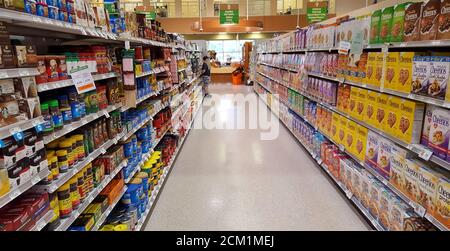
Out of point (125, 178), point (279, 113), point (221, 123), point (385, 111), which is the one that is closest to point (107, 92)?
point (125, 178)

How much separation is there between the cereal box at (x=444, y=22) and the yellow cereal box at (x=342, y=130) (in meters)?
1.64

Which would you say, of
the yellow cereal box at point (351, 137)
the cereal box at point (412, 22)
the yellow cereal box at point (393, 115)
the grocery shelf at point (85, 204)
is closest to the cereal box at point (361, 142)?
the yellow cereal box at point (351, 137)

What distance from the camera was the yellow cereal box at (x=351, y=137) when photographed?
3402 millimetres

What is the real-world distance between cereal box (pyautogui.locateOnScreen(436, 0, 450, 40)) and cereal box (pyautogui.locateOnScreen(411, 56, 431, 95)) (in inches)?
7.4

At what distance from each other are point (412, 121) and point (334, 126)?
1.60 m

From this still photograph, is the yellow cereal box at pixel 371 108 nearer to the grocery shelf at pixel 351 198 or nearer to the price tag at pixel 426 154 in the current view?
the price tag at pixel 426 154

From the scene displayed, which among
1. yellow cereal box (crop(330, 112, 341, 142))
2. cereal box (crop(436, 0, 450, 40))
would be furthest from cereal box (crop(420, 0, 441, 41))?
yellow cereal box (crop(330, 112, 341, 142))

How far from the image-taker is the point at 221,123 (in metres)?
7.74

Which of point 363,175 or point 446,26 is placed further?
point 363,175

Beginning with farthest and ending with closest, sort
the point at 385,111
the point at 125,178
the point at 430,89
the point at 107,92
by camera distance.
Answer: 1. the point at 125,178
2. the point at 385,111
3. the point at 107,92
4. the point at 430,89

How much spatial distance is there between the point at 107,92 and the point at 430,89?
7.86 feet

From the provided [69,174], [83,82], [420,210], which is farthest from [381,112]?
[69,174]

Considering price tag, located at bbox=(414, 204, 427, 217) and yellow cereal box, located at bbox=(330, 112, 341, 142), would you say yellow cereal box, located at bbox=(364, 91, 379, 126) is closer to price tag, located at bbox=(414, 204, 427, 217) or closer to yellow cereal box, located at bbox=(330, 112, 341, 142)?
yellow cereal box, located at bbox=(330, 112, 341, 142)

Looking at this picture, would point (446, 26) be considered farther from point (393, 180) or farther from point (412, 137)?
point (393, 180)
